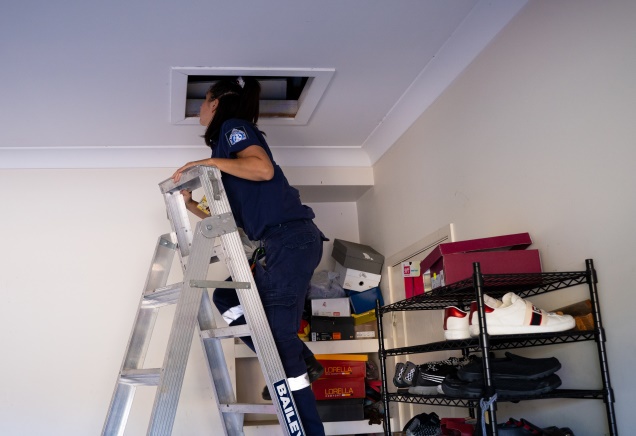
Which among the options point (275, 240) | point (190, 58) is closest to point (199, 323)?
point (275, 240)

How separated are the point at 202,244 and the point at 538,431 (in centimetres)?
118

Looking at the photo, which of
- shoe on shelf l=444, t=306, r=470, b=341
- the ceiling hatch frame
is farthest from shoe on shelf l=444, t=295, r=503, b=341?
the ceiling hatch frame

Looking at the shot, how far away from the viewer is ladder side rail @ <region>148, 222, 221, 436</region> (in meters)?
1.81

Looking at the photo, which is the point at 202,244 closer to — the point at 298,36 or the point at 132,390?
the point at 132,390

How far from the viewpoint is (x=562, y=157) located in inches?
83.4

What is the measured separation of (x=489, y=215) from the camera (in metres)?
2.60

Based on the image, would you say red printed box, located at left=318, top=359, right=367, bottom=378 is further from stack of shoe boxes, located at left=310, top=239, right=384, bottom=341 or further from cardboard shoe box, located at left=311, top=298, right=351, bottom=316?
cardboard shoe box, located at left=311, top=298, right=351, bottom=316

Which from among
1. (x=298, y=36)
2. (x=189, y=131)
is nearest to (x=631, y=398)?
(x=298, y=36)

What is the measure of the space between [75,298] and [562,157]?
2807mm

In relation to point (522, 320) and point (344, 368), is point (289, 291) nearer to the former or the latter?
point (522, 320)

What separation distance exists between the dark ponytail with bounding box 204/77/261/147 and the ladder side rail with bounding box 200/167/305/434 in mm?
439

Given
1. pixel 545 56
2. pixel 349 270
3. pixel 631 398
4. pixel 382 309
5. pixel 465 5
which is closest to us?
pixel 631 398

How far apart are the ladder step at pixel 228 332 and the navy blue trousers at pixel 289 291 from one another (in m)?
0.10

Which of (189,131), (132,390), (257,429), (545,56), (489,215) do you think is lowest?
(257,429)
